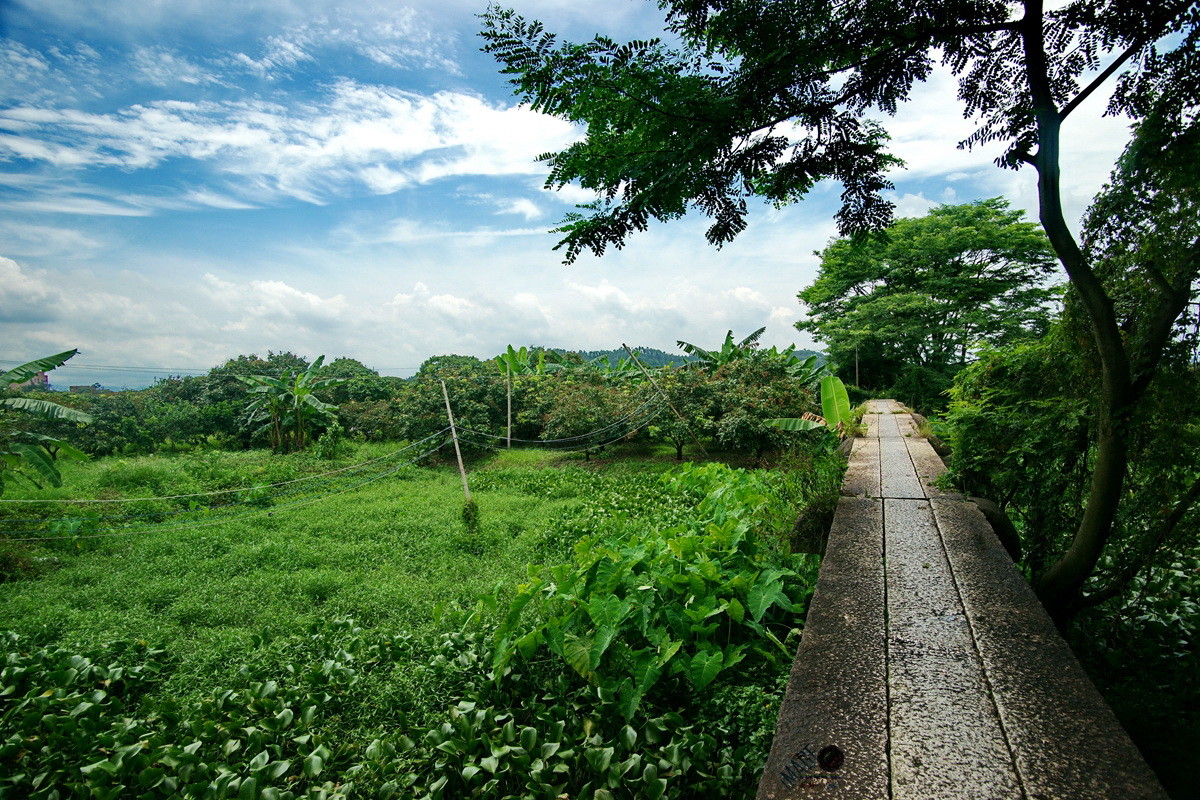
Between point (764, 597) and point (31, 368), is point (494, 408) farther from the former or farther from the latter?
point (764, 597)

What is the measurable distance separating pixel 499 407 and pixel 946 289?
17.6 metres

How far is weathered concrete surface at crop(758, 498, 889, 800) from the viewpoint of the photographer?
151cm

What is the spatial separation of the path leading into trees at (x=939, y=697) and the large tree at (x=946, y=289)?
64.7 feet

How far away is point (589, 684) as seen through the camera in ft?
9.59

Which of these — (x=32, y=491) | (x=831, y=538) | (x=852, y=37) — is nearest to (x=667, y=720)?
(x=831, y=538)

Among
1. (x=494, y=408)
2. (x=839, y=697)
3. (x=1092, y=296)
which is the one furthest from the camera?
(x=494, y=408)

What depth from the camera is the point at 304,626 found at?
4.60 m

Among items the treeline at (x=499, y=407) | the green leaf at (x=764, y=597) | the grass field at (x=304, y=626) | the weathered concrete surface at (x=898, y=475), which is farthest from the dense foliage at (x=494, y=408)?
the green leaf at (x=764, y=597)

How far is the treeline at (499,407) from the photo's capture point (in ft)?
38.5

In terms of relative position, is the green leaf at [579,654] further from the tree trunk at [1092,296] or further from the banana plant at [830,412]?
the banana plant at [830,412]

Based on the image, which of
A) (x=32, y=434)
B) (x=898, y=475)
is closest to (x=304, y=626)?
(x=898, y=475)

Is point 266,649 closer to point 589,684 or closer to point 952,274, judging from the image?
point 589,684

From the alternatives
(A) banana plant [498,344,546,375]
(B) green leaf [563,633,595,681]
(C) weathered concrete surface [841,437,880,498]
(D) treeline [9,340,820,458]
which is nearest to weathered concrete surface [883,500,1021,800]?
(C) weathered concrete surface [841,437,880,498]

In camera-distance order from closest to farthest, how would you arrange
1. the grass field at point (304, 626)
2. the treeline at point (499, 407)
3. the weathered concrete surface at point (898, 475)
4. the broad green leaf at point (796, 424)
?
the grass field at point (304, 626)
the weathered concrete surface at point (898, 475)
the broad green leaf at point (796, 424)
the treeline at point (499, 407)
